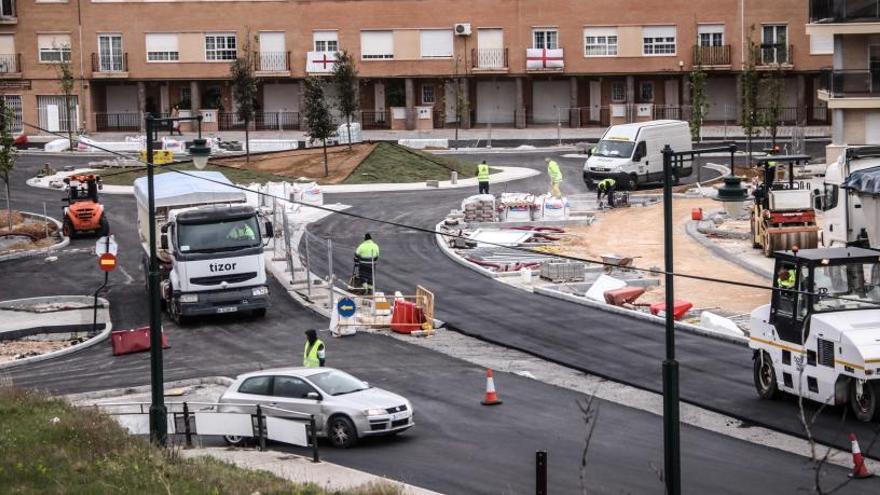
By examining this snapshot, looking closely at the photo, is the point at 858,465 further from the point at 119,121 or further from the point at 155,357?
the point at 119,121

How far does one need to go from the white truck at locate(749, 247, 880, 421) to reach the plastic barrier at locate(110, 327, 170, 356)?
15.3 m

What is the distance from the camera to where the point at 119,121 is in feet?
305

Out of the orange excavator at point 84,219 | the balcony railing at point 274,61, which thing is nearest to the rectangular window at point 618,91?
the balcony railing at point 274,61

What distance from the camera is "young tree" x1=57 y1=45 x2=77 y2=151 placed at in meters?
83.6

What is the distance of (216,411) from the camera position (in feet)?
91.2

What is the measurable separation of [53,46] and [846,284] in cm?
7074

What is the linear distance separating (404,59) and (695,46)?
16.9 metres

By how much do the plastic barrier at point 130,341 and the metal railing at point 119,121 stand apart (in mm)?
57034

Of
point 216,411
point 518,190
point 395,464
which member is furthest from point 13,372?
point 518,190

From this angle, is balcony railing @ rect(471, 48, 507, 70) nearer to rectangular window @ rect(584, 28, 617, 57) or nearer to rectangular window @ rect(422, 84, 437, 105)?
rectangular window @ rect(422, 84, 437, 105)

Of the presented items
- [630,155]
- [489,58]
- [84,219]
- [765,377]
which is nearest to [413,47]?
[489,58]

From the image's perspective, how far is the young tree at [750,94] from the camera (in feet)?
237

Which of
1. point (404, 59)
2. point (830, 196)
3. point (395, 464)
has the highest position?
point (404, 59)

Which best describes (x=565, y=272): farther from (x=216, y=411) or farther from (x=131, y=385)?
(x=216, y=411)
